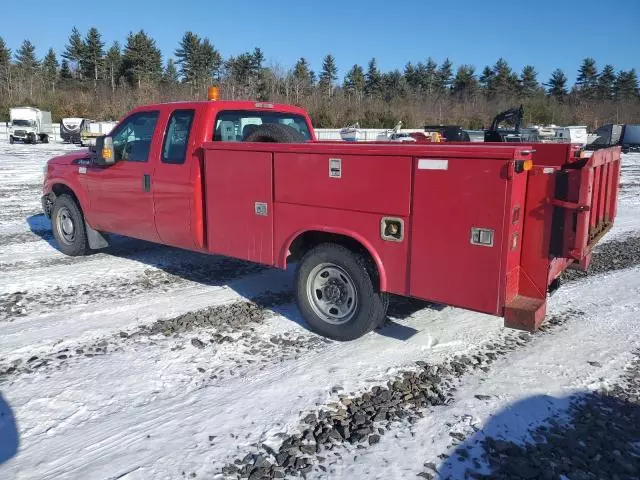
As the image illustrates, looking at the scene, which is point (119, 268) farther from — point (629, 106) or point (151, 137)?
point (629, 106)

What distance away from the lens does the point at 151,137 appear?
6.36 meters

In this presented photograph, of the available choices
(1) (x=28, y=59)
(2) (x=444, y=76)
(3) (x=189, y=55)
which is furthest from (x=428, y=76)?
(1) (x=28, y=59)

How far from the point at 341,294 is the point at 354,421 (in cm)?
151

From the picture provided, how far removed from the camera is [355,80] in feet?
283

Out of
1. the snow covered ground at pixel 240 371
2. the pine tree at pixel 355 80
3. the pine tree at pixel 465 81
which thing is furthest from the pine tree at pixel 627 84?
the snow covered ground at pixel 240 371

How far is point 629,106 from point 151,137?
2935 inches

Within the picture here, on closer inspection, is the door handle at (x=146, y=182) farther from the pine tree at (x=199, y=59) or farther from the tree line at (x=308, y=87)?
the pine tree at (x=199, y=59)

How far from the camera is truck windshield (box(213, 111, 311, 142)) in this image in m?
5.96

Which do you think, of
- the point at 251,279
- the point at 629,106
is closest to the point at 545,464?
the point at 251,279

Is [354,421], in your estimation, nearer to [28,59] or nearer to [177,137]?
[177,137]

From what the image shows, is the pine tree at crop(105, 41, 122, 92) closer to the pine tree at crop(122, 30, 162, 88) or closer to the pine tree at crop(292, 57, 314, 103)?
the pine tree at crop(122, 30, 162, 88)

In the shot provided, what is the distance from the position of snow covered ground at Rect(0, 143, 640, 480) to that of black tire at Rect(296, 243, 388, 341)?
0.17 m

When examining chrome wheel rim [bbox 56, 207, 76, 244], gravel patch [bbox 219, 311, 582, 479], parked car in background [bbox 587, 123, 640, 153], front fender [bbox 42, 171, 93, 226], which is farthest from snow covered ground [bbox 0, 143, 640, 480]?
parked car in background [bbox 587, 123, 640, 153]

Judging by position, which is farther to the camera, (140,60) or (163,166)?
(140,60)
